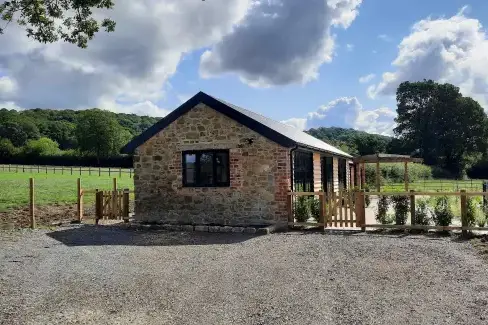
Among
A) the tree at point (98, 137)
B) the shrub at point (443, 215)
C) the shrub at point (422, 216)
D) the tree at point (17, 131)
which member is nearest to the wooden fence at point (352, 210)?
the shrub at point (422, 216)

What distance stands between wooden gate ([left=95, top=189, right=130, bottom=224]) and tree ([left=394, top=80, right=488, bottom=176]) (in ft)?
199

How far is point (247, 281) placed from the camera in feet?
24.0

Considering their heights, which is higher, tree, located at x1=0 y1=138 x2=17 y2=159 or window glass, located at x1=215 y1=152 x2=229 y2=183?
tree, located at x1=0 y1=138 x2=17 y2=159

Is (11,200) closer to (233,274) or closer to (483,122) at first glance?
(233,274)

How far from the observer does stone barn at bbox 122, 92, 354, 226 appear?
13.9m

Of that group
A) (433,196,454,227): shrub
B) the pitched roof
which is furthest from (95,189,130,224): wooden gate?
(433,196,454,227): shrub

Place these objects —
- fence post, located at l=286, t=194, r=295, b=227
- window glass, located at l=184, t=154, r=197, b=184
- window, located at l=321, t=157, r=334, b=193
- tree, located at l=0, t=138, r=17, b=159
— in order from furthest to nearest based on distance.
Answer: tree, located at l=0, t=138, r=17, b=159 < window, located at l=321, t=157, r=334, b=193 < window glass, located at l=184, t=154, r=197, b=184 < fence post, located at l=286, t=194, r=295, b=227

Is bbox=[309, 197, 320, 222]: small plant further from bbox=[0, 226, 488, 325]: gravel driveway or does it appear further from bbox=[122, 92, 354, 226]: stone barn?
bbox=[0, 226, 488, 325]: gravel driveway

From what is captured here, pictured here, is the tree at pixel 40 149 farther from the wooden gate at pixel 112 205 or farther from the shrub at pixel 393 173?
the wooden gate at pixel 112 205

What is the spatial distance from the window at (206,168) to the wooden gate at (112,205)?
2.36 metres

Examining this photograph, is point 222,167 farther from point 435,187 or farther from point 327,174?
point 435,187

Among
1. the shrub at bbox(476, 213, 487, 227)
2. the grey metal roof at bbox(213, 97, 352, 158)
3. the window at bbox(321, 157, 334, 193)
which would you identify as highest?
the grey metal roof at bbox(213, 97, 352, 158)

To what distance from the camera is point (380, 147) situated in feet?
229

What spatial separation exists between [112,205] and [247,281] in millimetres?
9589
